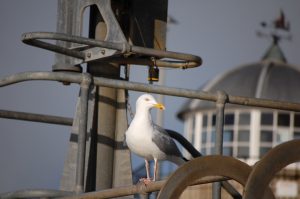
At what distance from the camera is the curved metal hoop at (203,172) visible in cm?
680

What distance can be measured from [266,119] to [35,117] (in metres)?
49.2

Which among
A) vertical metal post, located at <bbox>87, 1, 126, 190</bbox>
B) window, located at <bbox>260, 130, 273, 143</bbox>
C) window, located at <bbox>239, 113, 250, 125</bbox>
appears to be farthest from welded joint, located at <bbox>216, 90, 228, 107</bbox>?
window, located at <bbox>260, 130, 273, 143</bbox>

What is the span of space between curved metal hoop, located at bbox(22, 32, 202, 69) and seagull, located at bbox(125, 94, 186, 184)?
53 cm

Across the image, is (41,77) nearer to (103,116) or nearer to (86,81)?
(86,81)

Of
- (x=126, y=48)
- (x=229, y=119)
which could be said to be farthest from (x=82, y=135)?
(x=229, y=119)

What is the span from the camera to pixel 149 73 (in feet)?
29.0

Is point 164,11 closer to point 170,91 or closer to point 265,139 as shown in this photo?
point 170,91

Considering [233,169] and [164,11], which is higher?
[164,11]

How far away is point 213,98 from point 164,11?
1.85m

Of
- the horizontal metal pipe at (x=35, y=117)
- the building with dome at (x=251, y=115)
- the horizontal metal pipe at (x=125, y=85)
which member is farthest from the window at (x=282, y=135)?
the horizontal metal pipe at (x=125, y=85)

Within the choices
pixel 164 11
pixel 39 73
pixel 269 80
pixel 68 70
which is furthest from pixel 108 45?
pixel 269 80

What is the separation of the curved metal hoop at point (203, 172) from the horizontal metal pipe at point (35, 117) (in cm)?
254

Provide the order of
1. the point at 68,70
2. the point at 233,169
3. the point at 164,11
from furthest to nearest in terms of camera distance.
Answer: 1. the point at 164,11
2. the point at 68,70
3. the point at 233,169

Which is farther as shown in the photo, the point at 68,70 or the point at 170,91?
the point at 68,70
